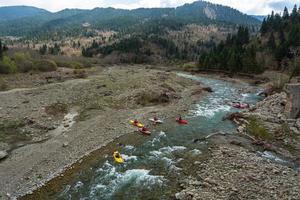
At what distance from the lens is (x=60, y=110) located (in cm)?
4131

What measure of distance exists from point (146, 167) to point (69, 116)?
62.3ft

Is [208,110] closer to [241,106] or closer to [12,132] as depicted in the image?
[241,106]

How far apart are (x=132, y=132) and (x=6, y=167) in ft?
44.1

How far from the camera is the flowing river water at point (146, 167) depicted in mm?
20172

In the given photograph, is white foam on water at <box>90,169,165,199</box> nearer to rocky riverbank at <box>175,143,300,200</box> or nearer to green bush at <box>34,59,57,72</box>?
rocky riverbank at <box>175,143,300,200</box>

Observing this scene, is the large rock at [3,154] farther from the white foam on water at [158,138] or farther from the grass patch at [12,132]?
the white foam on water at [158,138]

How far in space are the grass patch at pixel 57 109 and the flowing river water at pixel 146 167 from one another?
46.3 ft

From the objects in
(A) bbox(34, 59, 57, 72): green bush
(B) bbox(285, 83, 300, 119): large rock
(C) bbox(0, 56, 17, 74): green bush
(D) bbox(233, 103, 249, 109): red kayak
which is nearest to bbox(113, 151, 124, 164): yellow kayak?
(B) bbox(285, 83, 300, 119): large rock

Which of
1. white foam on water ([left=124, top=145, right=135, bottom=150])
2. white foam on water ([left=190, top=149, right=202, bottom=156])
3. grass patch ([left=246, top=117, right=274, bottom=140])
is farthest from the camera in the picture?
grass patch ([left=246, top=117, right=274, bottom=140])

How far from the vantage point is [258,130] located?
32156 mm

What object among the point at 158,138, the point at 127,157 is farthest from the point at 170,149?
the point at 127,157

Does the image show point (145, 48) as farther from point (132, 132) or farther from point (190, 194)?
point (190, 194)

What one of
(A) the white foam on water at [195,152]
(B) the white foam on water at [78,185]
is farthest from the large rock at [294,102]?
(B) the white foam on water at [78,185]

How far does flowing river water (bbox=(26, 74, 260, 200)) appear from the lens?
20172 millimetres
